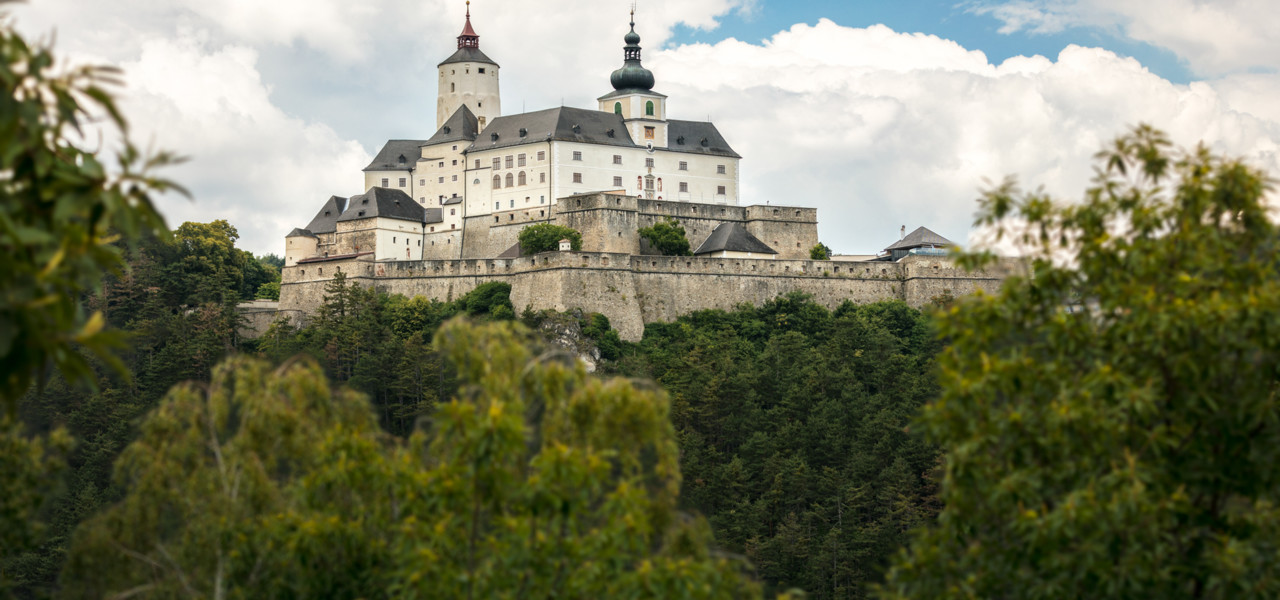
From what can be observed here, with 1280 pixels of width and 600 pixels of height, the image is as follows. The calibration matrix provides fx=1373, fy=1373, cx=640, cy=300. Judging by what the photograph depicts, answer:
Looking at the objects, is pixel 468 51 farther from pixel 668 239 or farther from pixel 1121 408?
pixel 1121 408

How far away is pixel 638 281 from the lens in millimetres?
51875

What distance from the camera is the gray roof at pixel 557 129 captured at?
201ft

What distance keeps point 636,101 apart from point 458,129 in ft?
27.6

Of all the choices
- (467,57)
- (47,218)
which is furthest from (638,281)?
(47,218)

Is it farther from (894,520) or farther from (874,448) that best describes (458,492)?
(874,448)

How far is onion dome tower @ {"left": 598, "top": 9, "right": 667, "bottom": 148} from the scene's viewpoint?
63.3 m

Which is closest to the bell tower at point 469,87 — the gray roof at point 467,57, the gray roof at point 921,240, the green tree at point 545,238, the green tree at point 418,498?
the gray roof at point 467,57

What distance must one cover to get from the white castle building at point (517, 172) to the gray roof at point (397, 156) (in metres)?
0.05

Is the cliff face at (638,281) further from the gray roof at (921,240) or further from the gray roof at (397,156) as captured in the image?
the gray roof at (397,156)

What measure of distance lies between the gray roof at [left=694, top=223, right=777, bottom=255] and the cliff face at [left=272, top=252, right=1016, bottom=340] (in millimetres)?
1416

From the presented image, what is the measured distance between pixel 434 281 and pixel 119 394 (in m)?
12.3

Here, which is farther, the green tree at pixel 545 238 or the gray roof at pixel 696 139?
the gray roof at pixel 696 139

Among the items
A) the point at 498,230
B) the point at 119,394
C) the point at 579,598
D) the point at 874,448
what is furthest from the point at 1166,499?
the point at 498,230

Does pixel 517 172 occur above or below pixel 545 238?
above
